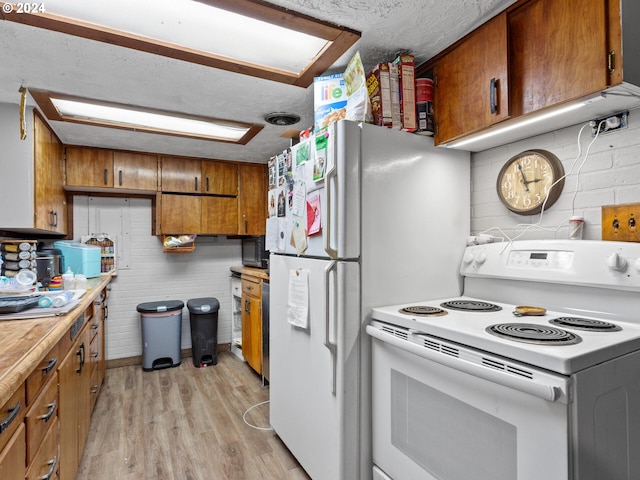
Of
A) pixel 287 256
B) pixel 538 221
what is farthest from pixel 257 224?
pixel 538 221

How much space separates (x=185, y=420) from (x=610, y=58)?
9.67 feet

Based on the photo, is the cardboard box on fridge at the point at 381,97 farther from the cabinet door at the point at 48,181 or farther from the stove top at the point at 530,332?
the cabinet door at the point at 48,181

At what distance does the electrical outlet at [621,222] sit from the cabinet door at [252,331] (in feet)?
8.10

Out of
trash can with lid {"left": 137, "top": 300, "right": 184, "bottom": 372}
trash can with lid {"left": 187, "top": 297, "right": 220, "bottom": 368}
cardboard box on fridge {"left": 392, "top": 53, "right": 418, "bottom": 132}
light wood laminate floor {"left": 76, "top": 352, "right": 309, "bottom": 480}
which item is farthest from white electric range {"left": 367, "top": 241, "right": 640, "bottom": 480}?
trash can with lid {"left": 137, "top": 300, "right": 184, "bottom": 372}

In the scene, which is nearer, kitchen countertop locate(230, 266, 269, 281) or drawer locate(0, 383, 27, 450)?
drawer locate(0, 383, 27, 450)

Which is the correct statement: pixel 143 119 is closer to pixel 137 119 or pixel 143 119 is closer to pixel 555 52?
pixel 137 119

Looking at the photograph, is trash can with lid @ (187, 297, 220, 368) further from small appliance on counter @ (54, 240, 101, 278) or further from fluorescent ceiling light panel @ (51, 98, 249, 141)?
fluorescent ceiling light panel @ (51, 98, 249, 141)

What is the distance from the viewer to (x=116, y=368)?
11.6ft

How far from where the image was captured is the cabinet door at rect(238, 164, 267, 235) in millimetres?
3922

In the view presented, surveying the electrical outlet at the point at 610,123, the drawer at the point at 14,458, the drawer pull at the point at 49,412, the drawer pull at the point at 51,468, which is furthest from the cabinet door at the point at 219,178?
→ the electrical outlet at the point at 610,123

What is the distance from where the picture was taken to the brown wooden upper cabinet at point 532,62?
1077 mm

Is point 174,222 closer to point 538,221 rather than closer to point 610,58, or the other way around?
point 538,221

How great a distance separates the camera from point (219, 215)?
12.5 ft

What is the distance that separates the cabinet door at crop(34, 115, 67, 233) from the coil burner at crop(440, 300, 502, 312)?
2564 mm
